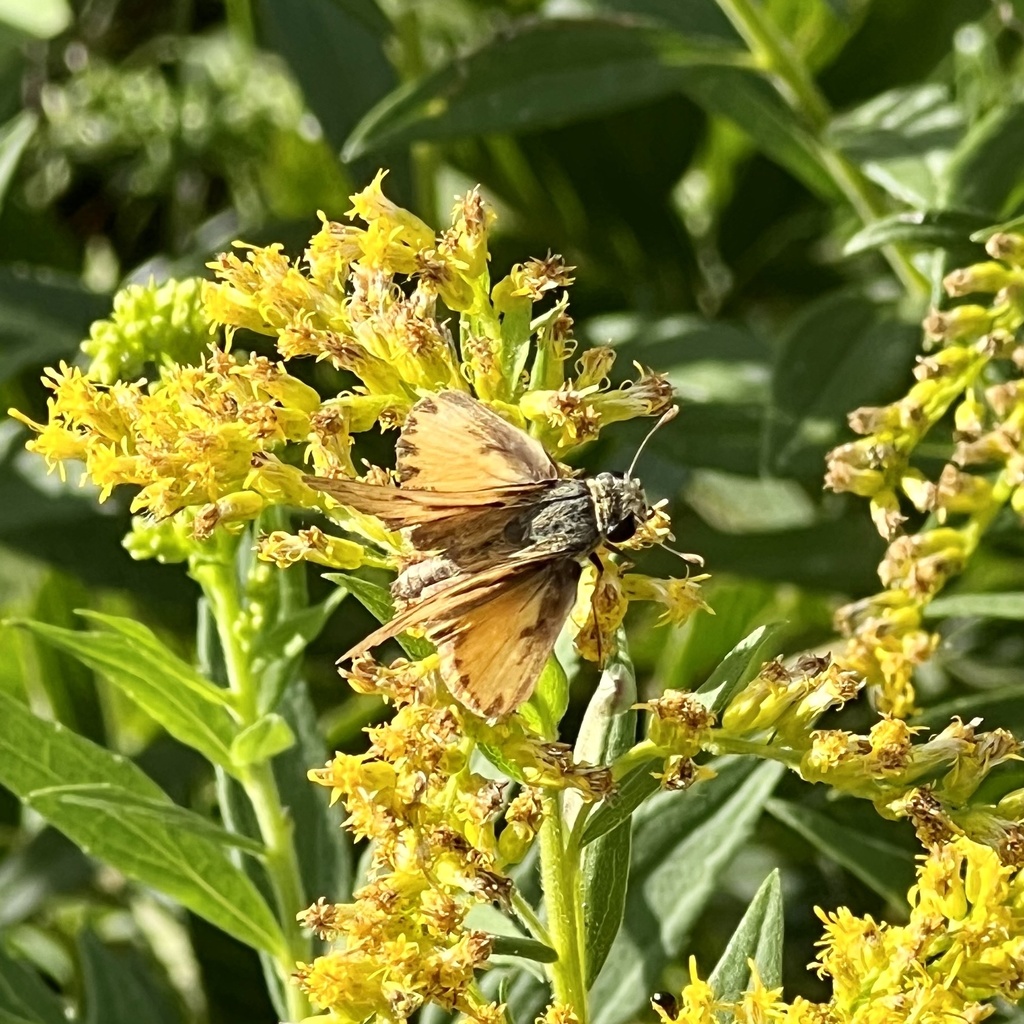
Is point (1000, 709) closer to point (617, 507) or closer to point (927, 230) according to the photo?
point (927, 230)

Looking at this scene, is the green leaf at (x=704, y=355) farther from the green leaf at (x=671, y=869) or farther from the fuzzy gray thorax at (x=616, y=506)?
the fuzzy gray thorax at (x=616, y=506)

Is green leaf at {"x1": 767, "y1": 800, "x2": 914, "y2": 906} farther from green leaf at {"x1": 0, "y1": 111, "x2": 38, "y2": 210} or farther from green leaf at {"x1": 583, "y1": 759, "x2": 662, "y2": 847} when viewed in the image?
green leaf at {"x1": 0, "y1": 111, "x2": 38, "y2": 210}

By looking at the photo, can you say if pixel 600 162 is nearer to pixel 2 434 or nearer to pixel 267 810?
pixel 2 434

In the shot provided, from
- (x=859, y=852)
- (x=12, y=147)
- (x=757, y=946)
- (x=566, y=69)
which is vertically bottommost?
(x=859, y=852)

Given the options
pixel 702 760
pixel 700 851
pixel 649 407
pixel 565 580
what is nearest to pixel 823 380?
pixel 702 760

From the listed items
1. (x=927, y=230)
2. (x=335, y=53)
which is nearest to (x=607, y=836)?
(x=927, y=230)

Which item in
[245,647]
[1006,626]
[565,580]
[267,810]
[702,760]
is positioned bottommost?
[1006,626]

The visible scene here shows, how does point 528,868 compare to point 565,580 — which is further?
point 528,868
